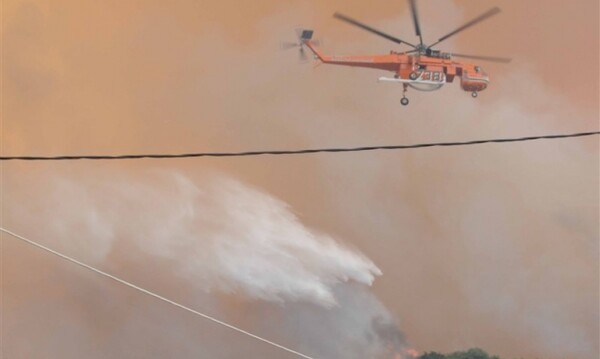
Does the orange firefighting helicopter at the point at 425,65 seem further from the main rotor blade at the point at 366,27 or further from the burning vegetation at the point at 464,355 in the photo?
the burning vegetation at the point at 464,355

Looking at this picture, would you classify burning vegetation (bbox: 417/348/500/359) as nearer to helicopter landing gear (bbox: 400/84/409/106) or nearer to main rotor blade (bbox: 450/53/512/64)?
helicopter landing gear (bbox: 400/84/409/106)

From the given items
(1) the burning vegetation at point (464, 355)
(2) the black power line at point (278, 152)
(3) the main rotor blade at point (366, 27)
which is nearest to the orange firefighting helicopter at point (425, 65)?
(3) the main rotor blade at point (366, 27)

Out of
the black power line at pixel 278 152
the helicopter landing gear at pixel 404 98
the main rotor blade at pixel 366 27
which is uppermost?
the main rotor blade at pixel 366 27

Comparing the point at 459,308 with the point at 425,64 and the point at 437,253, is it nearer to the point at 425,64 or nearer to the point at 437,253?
the point at 437,253

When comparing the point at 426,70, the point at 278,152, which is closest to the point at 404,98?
the point at 426,70

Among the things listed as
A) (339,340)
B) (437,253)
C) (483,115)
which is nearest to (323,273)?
(339,340)

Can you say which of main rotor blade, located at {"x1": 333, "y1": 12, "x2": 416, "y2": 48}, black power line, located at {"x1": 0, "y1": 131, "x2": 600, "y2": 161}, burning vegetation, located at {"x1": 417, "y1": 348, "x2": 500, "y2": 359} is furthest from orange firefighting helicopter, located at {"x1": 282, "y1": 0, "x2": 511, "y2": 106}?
burning vegetation, located at {"x1": 417, "y1": 348, "x2": 500, "y2": 359}

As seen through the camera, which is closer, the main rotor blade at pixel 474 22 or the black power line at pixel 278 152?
the black power line at pixel 278 152

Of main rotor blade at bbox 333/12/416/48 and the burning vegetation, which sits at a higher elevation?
main rotor blade at bbox 333/12/416/48

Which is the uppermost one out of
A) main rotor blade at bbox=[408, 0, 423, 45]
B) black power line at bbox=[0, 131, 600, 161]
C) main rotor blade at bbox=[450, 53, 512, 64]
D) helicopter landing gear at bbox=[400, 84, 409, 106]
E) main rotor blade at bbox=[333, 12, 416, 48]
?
main rotor blade at bbox=[408, 0, 423, 45]

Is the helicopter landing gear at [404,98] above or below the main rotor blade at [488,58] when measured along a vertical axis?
below

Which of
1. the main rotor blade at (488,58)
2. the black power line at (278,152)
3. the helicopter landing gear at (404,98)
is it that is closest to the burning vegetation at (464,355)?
the black power line at (278,152)

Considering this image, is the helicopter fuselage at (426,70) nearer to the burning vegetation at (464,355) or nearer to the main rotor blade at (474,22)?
the main rotor blade at (474,22)

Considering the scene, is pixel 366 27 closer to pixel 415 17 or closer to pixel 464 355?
pixel 415 17
